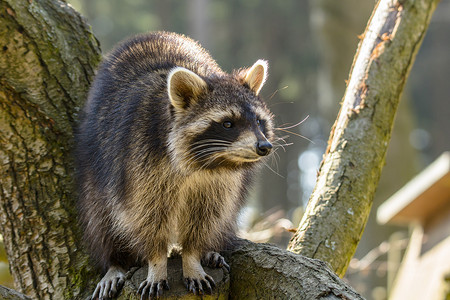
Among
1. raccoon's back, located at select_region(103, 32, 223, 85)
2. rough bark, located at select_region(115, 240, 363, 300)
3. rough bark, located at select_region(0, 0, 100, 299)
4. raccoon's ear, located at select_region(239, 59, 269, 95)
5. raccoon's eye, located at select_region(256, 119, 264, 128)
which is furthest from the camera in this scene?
raccoon's back, located at select_region(103, 32, 223, 85)

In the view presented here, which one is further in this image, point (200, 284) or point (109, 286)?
point (109, 286)

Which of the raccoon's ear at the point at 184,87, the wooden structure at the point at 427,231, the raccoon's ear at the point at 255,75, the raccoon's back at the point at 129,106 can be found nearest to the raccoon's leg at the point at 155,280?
the raccoon's back at the point at 129,106

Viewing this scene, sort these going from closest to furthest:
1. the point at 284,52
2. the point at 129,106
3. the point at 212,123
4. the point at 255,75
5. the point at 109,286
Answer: the point at 109,286
the point at 212,123
the point at 129,106
the point at 255,75
the point at 284,52

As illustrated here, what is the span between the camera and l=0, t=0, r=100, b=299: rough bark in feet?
12.9

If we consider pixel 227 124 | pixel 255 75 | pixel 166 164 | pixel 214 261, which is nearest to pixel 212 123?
pixel 227 124

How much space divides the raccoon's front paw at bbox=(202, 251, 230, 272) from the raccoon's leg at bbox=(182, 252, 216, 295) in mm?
114

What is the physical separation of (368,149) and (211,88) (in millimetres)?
1230

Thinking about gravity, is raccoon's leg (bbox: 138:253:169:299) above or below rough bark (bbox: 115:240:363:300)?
below

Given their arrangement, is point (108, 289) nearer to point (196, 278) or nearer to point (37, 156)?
point (196, 278)

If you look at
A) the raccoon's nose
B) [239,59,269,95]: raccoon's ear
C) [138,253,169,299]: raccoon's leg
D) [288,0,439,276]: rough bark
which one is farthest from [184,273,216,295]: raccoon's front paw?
[239,59,269,95]: raccoon's ear

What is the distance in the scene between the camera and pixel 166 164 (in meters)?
3.82

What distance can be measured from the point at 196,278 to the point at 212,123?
97 cm

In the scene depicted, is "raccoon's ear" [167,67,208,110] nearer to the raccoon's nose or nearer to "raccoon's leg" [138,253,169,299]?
the raccoon's nose

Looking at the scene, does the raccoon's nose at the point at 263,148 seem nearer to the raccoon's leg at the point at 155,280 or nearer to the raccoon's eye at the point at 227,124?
the raccoon's eye at the point at 227,124
